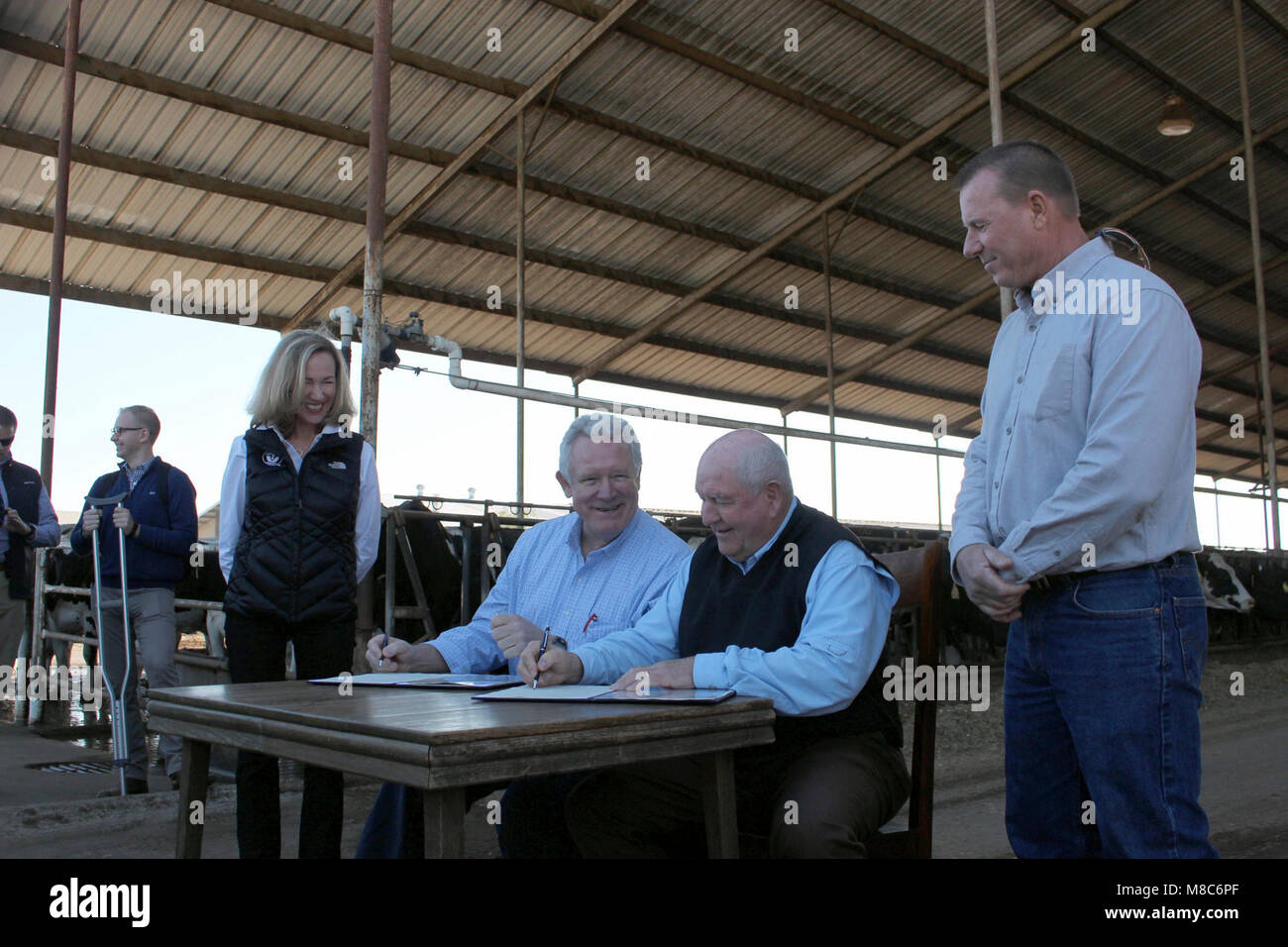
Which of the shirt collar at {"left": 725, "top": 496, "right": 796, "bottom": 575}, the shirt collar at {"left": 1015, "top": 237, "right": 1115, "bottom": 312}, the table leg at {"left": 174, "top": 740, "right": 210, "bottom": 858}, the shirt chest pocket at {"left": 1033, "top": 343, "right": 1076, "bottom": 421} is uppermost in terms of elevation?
the shirt collar at {"left": 1015, "top": 237, "right": 1115, "bottom": 312}

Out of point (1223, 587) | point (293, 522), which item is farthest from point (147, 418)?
point (1223, 587)

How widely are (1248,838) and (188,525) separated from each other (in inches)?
157

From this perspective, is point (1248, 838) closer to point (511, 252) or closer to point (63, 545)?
point (63, 545)

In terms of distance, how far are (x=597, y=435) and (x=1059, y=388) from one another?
1131mm

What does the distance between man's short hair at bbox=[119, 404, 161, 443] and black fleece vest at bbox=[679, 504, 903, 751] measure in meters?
3.11

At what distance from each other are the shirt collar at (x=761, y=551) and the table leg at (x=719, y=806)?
517 mm

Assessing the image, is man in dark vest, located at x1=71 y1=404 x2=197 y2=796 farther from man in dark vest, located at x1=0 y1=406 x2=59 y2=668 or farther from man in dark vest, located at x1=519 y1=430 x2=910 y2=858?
man in dark vest, located at x1=519 y1=430 x2=910 y2=858

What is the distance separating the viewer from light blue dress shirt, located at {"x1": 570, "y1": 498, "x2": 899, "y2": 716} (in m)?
1.84

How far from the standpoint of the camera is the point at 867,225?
1427cm

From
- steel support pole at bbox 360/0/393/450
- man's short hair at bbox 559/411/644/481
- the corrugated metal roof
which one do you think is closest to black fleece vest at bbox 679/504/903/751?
man's short hair at bbox 559/411/644/481

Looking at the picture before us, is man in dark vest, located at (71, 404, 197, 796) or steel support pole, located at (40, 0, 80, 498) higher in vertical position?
steel support pole, located at (40, 0, 80, 498)

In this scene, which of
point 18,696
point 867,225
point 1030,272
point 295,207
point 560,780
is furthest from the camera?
point 867,225

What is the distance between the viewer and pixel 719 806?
168 cm
